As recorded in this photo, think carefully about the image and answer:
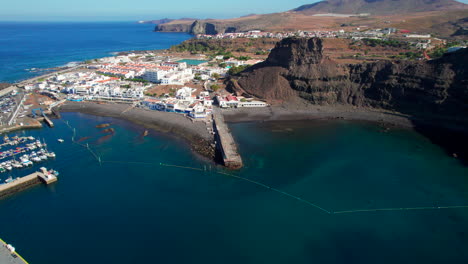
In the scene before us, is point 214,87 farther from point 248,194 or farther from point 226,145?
point 248,194

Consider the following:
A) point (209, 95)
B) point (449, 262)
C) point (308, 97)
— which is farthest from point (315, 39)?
point (449, 262)

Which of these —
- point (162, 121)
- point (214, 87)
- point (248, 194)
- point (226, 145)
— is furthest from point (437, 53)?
point (248, 194)

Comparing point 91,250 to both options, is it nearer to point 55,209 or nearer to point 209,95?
point 55,209

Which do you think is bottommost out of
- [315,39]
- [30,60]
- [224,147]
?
[224,147]

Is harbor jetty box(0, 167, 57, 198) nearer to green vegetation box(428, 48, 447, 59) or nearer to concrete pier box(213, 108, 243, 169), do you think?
concrete pier box(213, 108, 243, 169)

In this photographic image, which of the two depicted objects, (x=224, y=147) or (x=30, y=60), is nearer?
(x=224, y=147)

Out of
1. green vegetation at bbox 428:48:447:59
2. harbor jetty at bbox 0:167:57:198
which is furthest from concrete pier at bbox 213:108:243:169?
green vegetation at bbox 428:48:447:59
